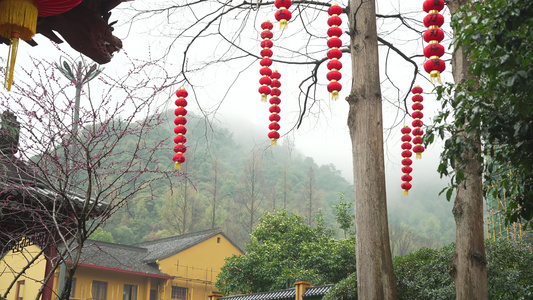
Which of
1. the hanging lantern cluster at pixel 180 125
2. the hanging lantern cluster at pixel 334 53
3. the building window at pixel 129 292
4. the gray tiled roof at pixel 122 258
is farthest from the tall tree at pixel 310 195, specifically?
the hanging lantern cluster at pixel 334 53

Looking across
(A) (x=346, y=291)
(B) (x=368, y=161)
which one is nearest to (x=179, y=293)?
(A) (x=346, y=291)

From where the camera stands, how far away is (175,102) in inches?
233

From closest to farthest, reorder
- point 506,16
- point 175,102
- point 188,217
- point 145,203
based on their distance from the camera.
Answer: point 506,16 < point 175,102 < point 188,217 < point 145,203

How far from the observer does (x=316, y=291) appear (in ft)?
27.9

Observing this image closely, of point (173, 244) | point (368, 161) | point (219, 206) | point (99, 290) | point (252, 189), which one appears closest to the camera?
point (368, 161)

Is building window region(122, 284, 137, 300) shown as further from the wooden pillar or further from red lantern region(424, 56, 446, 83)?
red lantern region(424, 56, 446, 83)

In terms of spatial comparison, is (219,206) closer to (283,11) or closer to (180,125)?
(180,125)

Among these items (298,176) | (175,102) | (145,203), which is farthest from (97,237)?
(298,176)

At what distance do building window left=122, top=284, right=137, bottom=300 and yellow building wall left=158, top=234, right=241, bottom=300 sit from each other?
3.81 feet

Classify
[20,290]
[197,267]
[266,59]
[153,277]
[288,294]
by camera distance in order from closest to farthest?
[266,59]
[288,294]
[20,290]
[153,277]
[197,267]

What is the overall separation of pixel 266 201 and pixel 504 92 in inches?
1207

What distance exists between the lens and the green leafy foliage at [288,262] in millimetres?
12977

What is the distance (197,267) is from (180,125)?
47.7 ft

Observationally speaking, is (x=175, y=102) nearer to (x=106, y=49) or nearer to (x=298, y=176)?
(x=106, y=49)
